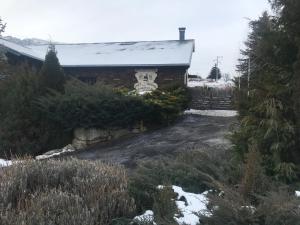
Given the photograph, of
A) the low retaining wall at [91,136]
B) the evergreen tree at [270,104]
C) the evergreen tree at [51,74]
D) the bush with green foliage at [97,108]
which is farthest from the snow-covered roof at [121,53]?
the evergreen tree at [270,104]

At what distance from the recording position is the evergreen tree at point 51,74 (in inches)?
582

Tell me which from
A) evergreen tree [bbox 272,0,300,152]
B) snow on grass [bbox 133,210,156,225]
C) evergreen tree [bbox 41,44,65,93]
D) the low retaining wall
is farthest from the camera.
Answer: evergreen tree [bbox 41,44,65,93]

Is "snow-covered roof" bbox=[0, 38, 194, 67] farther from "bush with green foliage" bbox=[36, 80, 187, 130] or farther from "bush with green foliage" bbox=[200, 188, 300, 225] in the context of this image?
"bush with green foliage" bbox=[200, 188, 300, 225]

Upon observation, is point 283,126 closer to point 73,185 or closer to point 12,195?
point 73,185

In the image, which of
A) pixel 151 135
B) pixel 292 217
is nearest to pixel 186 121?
pixel 151 135

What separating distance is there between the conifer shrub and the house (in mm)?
15179

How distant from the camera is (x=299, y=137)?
5.78m

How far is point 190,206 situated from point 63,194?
1389 mm

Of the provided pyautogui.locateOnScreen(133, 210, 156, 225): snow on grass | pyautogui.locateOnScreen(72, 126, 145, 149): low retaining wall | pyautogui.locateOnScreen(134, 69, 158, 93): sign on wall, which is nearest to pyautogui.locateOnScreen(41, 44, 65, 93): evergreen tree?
pyautogui.locateOnScreen(72, 126, 145, 149): low retaining wall

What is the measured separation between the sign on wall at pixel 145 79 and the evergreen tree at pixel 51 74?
697cm

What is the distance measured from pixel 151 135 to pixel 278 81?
27.4 feet

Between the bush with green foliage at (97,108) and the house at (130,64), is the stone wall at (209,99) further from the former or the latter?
the bush with green foliage at (97,108)

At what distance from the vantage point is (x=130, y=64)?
70.3ft

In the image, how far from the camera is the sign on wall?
850 inches
